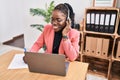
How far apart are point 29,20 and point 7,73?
2.19m

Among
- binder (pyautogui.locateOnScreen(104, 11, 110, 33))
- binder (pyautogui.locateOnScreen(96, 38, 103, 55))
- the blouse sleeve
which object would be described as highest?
binder (pyautogui.locateOnScreen(104, 11, 110, 33))

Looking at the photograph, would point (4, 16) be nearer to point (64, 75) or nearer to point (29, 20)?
point (29, 20)

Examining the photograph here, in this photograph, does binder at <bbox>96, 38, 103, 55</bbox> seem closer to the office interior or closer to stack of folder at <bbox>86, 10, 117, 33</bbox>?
the office interior

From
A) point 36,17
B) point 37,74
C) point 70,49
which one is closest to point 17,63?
point 37,74

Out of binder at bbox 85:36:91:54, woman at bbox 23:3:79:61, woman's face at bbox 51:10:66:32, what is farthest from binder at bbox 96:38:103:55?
woman's face at bbox 51:10:66:32

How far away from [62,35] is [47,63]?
1.46 ft

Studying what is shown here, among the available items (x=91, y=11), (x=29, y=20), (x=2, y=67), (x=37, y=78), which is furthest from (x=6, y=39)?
(x=37, y=78)

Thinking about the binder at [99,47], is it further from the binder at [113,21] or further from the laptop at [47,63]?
the laptop at [47,63]

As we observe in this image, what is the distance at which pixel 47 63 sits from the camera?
1048mm

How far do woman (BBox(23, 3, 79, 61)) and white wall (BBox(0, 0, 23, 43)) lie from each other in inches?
99.4

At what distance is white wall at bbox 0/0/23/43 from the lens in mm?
3830

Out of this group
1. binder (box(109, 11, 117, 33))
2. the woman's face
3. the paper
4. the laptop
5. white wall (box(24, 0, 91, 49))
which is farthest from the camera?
white wall (box(24, 0, 91, 49))

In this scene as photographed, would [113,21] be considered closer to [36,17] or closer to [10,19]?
[36,17]

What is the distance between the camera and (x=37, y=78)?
1060 millimetres
